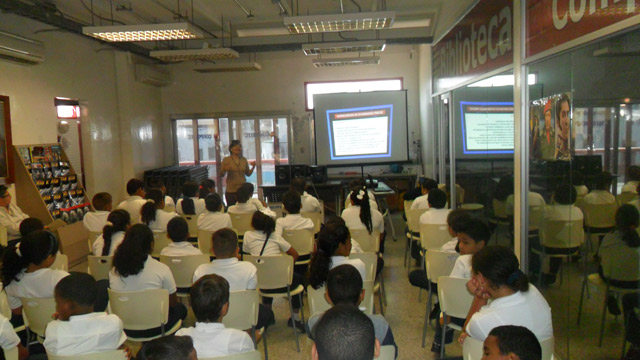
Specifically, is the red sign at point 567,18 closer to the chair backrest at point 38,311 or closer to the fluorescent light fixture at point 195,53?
the chair backrest at point 38,311

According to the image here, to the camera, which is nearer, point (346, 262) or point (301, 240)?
point (346, 262)

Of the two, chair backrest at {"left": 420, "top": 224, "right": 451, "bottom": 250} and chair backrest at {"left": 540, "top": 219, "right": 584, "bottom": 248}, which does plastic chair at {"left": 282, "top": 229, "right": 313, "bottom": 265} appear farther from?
chair backrest at {"left": 540, "top": 219, "right": 584, "bottom": 248}

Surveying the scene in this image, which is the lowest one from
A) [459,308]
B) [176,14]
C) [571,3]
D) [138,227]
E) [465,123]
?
[459,308]

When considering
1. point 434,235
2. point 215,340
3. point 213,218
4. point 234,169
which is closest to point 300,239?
point 213,218

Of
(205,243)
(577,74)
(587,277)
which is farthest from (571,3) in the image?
(205,243)

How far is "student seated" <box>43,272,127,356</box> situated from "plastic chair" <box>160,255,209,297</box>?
1420 mm

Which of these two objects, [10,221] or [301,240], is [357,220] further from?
[10,221]

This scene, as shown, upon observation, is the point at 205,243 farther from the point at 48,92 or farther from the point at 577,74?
the point at 48,92

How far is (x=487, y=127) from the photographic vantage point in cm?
527

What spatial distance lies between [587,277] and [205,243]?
340 cm

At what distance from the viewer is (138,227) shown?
3.52 meters

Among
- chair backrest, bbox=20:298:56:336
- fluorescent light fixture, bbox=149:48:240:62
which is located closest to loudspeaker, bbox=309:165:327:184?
fluorescent light fixture, bbox=149:48:240:62

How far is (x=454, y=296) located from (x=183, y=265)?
2.09 metres

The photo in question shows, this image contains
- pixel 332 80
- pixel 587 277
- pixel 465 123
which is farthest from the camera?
pixel 332 80
